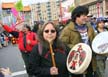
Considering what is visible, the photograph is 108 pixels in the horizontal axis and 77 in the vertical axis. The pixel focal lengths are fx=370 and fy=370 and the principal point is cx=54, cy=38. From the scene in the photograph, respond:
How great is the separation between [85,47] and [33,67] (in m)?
0.75

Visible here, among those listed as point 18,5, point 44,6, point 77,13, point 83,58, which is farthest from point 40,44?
point 44,6

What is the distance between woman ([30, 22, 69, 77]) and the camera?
13.1 ft

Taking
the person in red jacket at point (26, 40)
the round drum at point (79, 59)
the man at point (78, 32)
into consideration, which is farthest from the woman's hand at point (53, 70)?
the person in red jacket at point (26, 40)

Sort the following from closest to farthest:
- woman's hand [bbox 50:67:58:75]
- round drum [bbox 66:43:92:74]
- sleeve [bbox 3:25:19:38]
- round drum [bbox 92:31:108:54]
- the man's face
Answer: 1. woman's hand [bbox 50:67:58:75]
2. round drum [bbox 66:43:92:74]
3. round drum [bbox 92:31:108:54]
4. the man's face
5. sleeve [bbox 3:25:19:38]

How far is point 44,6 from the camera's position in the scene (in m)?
131

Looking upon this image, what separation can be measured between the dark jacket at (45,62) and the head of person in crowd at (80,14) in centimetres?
121

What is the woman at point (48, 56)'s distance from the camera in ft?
13.1

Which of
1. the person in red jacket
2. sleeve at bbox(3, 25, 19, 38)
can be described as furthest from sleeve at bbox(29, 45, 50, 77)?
the person in red jacket

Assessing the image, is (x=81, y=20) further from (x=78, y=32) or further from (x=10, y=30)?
(x=10, y=30)

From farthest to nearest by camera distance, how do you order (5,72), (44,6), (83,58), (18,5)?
(44,6) → (18,5) → (83,58) → (5,72)

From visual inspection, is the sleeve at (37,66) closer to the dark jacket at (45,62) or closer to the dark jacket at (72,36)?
the dark jacket at (45,62)

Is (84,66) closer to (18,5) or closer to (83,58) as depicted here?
(83,58)

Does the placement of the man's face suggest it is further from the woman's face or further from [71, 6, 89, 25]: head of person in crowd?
the woman's face

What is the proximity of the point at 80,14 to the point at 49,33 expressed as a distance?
1.25 m
